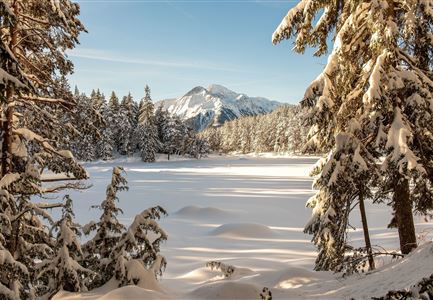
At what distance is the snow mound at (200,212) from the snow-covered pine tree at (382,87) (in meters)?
15.3

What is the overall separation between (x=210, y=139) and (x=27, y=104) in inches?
4863

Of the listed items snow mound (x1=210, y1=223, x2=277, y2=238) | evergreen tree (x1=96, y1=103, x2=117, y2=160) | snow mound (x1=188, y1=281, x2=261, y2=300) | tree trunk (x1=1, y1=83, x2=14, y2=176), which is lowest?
snow mound (x1=210, y1=223, x2=277, y2=238)

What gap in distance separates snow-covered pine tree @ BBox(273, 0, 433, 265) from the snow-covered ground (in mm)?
1289

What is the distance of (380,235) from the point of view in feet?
58.5

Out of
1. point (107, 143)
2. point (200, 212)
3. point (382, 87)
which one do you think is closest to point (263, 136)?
point (107, 143)

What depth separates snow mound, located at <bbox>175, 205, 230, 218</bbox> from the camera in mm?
23938

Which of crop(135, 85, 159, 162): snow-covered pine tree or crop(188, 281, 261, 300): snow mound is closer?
crop(188, 281, 261, 300): snow mound

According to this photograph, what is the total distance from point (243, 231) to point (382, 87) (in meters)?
13.7

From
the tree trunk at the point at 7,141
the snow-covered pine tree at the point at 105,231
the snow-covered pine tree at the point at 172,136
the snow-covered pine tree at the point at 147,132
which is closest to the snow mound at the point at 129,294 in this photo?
the snow-covered pine tree at the point at 105,231

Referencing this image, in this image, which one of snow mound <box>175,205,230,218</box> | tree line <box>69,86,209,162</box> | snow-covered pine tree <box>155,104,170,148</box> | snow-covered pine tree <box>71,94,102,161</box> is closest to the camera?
snow-covered pine tree <box>71,94,102,161</box>

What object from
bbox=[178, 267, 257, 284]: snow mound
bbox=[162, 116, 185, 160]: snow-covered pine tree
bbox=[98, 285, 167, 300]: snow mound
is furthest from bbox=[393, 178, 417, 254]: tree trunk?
bbox=[162, 116, 185, 160]: snow-covered pine tree

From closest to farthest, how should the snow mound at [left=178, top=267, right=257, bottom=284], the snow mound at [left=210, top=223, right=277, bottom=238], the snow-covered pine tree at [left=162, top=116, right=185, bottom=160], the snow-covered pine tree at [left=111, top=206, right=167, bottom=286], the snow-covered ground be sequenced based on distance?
the snow-covered ground → the snow-covered pine tree at [left=111, top=206, right=167, bottom=286] → the snow mound at [left=178, top=267, right=257, bottom=284] → the snow mound at [left=210, top=223, right=277, bottom=238] → the snow-covered pine tree at [left=162, top=116, right=185, bottom=160]

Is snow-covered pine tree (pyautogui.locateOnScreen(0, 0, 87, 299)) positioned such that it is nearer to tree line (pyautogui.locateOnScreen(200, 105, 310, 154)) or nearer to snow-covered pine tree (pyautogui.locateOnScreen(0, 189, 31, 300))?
snow-covered pine tree (pyautogui.locateOnScreen(0, 189, 31, 300))

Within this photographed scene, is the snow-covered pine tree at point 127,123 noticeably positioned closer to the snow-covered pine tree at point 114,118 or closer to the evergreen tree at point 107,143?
the snow-covered pine tree at point 114,118
